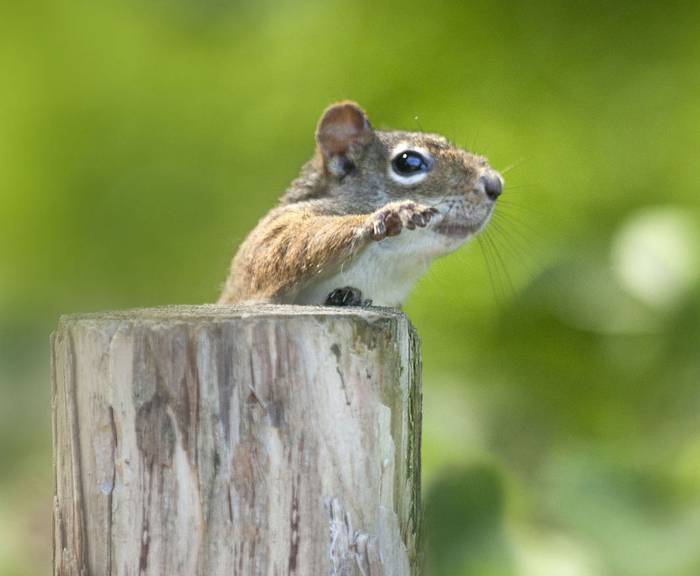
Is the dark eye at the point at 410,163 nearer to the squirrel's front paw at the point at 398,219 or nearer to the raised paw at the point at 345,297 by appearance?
the raised paw at the point at 345,297

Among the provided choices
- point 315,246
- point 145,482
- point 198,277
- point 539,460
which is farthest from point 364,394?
point 198,277

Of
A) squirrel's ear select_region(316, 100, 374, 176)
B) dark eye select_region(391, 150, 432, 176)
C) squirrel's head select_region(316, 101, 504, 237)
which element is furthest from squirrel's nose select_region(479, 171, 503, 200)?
squirrel's ear select_region(316, 100, 374, 176)

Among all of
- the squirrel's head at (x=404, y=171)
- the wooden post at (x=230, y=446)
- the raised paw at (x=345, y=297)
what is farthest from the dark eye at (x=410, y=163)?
the wooden post at (x=230, y=446)

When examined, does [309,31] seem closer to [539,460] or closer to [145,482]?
[539,460]

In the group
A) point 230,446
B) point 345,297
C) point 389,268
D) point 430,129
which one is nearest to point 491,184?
point 389,268

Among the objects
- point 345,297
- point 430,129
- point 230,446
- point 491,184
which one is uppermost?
point 430,129

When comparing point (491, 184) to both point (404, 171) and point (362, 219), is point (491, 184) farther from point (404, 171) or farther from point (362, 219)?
point (362, 219)
